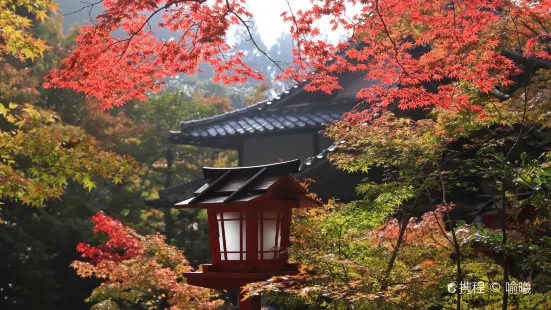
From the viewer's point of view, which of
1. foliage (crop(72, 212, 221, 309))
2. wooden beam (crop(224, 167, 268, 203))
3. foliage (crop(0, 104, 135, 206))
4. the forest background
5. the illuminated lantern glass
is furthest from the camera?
foliage (crop(72, 212, 221, 309))


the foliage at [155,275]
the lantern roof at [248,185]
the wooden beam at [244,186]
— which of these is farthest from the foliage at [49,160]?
the wooden beam at [244,186]

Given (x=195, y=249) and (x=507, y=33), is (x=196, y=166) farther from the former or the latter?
(x=507, y=33)

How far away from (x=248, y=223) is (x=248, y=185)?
0.27 m

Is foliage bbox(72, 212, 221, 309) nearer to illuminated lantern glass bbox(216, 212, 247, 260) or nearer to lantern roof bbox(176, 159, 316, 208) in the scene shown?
illuminated lantern glass bbox(216, 212, 247, 260)

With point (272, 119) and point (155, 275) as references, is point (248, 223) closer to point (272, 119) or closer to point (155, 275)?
point (155, 275)

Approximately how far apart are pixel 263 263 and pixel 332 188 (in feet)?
18.2

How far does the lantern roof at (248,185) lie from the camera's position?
168 inches

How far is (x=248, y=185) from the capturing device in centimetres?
433

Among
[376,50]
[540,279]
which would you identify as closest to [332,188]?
[376,50]

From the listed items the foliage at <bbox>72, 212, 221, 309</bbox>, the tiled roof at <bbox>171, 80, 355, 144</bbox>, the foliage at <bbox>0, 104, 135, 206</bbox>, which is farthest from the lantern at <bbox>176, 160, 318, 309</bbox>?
the tiled roof at <bbox>171, 80, 355, 144</bbox>

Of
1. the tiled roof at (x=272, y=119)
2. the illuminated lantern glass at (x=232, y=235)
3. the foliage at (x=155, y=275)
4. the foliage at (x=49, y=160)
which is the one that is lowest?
the foliage at (x=155, y=275)

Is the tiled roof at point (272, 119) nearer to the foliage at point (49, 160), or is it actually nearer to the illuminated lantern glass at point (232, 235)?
the foliage at point (49, 160)

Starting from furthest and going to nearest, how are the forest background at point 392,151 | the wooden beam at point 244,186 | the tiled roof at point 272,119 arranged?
the tiled roof at point 272,119 < the forest background at point 392,151 < the wooden beam at point 244,186

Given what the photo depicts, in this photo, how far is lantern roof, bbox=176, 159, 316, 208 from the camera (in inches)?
168
